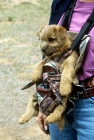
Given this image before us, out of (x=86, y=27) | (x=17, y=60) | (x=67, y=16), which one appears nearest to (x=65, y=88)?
(x=86, y=27)

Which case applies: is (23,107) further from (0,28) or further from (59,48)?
(0,28)

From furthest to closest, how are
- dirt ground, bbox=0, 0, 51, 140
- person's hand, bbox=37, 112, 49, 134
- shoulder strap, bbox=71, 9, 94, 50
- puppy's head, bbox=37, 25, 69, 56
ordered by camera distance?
dirt ground, bbox=0, 0, 51, 140 < person's hand, bbox=37, 112, 49, 134 < puppy's head, bbox=37, 25, 69, 56 < shoulder strap, bbox=71, 9, 94, 50

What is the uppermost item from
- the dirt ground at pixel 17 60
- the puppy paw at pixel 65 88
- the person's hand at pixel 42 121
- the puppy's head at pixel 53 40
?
the puppy's head at pixel 53 40

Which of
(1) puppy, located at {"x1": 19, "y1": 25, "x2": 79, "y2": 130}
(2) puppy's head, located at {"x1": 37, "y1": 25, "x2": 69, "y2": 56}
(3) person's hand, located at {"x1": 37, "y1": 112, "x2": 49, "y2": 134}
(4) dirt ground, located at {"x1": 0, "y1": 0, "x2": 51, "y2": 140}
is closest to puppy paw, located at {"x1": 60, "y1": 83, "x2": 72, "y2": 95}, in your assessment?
(1) puppy, located at {"x1": 19, "y1": 25, "x2": 79, "y2": 130}

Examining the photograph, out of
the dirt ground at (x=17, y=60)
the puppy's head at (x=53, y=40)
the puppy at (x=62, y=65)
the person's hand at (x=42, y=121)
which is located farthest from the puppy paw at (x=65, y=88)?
the dirt ground at (x=17, y=60)

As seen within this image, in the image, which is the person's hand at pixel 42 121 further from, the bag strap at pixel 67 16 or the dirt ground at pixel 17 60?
the dirt ground at pixel 17 60

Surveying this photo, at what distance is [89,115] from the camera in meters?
1.81

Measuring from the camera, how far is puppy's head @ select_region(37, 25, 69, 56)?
1967 mm

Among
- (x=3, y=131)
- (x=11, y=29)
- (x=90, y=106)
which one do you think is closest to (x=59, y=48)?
(x=90, y=106)

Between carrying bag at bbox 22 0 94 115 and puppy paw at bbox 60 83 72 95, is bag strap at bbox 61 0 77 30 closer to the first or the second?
carrying bag at bbox 22 0 94 115

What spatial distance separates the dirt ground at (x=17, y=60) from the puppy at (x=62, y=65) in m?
2.57

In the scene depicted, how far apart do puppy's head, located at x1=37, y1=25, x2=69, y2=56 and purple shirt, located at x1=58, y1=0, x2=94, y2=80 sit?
0.07 meters

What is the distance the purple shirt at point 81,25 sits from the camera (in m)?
1.81

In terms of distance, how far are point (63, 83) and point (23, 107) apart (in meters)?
3.62
